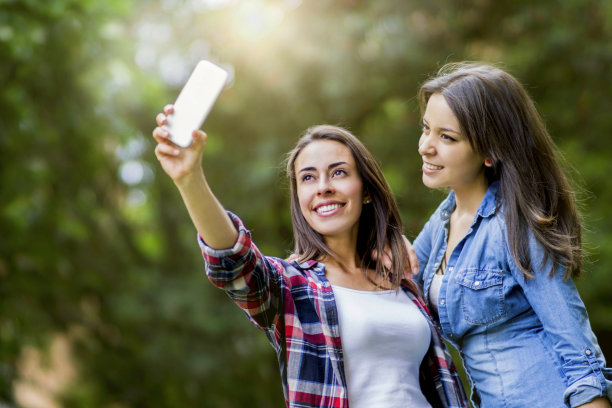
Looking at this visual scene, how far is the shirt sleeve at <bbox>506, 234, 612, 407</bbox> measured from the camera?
2.11 metres

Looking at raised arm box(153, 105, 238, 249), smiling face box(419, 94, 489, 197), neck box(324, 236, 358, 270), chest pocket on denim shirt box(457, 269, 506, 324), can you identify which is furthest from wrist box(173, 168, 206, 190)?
chest pocket on denim shirt box(457, 269, 506, 324)

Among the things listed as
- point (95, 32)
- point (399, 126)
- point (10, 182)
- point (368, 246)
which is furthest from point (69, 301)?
point (368, 246)

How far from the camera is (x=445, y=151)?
244 centimetres

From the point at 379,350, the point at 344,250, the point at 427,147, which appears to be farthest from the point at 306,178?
the point at 379,350

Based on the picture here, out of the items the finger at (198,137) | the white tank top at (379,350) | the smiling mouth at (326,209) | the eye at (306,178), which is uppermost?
the eye at (306,178)

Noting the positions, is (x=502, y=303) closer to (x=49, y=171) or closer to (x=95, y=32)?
(x=95, y=32)

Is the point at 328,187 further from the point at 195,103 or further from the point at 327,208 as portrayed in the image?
the point at 195,103

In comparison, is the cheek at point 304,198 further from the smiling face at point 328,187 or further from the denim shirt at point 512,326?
the denim shirt at point 512,326

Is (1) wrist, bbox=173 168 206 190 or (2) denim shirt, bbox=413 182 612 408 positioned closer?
(1) wrist, bbox=173 168 206 190

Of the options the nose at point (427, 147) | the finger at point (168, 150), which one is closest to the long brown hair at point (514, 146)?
the nose at point (427, 147)

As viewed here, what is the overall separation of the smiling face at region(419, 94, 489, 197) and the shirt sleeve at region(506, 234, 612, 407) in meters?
0.39

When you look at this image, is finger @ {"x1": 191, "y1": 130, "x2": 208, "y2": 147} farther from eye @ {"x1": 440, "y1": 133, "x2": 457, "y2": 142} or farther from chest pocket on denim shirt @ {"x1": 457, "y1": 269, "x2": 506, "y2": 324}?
chest pocket on denim shirt @ {"x1": 457, "y1": 269, "x2": 506, "y2": 324}

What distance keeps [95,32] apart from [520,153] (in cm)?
480

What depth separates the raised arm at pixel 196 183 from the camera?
1771 millimetres
